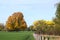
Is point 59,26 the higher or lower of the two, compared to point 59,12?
lower

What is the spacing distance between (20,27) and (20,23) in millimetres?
1814

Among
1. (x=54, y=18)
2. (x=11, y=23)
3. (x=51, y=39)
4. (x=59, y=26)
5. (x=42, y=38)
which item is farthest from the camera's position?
(x=11, y=23)

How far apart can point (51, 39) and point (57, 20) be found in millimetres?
5987

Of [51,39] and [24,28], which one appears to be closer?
[51,39]

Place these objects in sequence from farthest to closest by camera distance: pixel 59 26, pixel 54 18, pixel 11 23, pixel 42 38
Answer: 1. pixel 11 23
2. pixel 54 18
3. pixel 59 26
4. pixel 42 38

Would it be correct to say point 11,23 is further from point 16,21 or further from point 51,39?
point 51,39

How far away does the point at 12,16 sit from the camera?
339 ft

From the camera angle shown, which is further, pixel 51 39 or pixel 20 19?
pixel 20 19

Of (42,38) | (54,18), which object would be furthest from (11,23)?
(42,38)

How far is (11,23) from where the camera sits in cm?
10006

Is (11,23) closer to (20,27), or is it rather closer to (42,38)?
(20,27)

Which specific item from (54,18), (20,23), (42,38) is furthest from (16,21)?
(42,38)

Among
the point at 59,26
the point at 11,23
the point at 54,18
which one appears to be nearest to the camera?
the point at 59,26

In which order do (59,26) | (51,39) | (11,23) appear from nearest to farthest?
(51,39) → (59,26) → (11,23)
